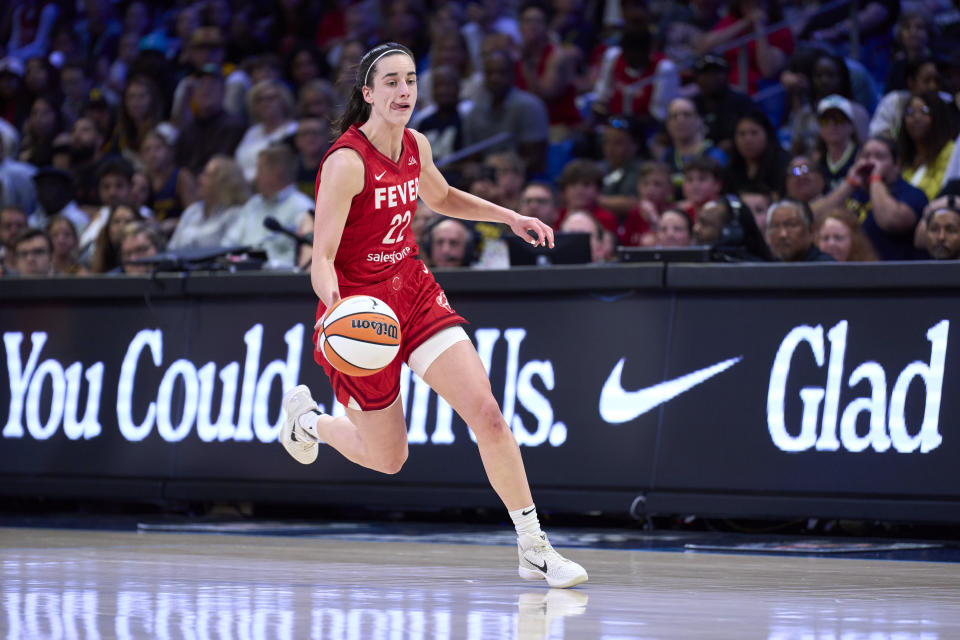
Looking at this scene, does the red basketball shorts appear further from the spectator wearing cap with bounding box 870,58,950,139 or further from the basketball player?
→ the spectator wearing cap with bounding box 870,58,950,139

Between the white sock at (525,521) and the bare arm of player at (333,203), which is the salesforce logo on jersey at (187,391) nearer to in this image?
the white sock at (525,521)

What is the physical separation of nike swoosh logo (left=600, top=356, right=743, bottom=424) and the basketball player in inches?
83.2

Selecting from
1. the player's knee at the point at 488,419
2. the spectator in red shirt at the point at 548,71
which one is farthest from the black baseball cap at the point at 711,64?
the player's knee at the point at 488,419

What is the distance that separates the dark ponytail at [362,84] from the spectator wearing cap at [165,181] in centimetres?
752

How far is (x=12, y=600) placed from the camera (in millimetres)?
5137

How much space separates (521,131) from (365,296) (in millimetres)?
7855

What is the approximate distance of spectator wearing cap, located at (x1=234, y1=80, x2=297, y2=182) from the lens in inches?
545

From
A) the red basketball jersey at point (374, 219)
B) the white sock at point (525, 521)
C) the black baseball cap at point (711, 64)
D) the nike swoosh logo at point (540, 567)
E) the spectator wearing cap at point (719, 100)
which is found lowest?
the nike swoosh logo at point (540, 567)

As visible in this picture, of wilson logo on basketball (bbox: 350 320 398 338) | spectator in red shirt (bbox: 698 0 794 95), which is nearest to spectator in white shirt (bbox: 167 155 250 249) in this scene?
spectator in red shirt (bbox: 698 0 794 95)

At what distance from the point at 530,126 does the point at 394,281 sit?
7553 millimetres

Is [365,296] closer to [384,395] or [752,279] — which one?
[384,395]

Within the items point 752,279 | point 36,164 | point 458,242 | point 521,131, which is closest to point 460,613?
point 752,279

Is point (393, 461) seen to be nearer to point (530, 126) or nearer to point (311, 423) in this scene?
point (311, 423)

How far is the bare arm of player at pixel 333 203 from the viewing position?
572cm
